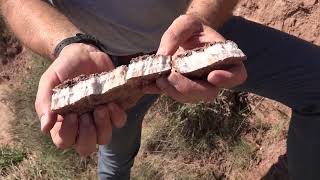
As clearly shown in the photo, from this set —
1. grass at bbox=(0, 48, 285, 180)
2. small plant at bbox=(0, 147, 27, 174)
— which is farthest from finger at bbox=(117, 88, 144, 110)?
small plant at bbox=(0, 147, 27, 174)

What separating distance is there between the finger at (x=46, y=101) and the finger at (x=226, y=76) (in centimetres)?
46

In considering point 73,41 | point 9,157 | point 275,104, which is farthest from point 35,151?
point 73,41

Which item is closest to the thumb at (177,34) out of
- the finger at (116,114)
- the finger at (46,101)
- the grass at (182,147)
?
the finger at (116,114)

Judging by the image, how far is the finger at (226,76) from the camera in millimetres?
1576

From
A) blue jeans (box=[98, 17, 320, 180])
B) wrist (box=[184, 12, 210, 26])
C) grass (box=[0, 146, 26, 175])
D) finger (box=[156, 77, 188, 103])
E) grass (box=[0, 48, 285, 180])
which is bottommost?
grass (box=[0, 146, 26, 175])

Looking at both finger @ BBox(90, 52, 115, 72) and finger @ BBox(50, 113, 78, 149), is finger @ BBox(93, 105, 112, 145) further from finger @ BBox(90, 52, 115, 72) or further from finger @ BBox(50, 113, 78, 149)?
finger @ BBox(90, 52, 115, 72)

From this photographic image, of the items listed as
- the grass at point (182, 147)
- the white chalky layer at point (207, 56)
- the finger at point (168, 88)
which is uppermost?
the white chalky layer at point (207, 56)

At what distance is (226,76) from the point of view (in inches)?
62.1

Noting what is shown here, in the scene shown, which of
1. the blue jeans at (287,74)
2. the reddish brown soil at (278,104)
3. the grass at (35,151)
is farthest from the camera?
the grass at (35,151)

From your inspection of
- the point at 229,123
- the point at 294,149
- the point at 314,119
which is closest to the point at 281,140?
the point at 229,123

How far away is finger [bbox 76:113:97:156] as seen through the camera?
5.19 ft

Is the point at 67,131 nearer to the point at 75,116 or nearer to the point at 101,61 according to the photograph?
the point at 75,116

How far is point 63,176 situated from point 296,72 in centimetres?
181

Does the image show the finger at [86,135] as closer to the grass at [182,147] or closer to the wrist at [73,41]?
the wrist at [73,41]
